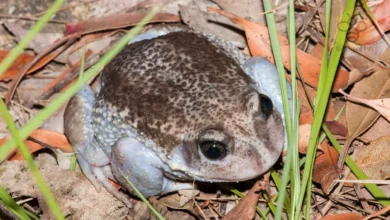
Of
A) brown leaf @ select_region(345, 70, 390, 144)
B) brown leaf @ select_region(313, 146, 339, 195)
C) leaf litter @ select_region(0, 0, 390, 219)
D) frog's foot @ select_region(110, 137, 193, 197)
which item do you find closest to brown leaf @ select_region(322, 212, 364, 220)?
leaf litter @ select_region(0, 0, 390, 219)

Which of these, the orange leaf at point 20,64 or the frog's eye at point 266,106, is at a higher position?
the orange leaf at point 20,64

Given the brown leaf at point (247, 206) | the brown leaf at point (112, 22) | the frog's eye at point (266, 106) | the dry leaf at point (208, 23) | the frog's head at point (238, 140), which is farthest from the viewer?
the brown leaf at point (112, 22)

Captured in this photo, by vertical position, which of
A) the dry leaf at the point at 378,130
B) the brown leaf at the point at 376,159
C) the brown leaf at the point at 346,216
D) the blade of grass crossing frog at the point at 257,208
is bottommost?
the brown leaf at the point at 346,216

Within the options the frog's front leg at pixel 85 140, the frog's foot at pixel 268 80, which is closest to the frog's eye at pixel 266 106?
the frog's foot at pixel 268 80

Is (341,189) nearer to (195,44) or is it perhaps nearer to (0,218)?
(195,44)

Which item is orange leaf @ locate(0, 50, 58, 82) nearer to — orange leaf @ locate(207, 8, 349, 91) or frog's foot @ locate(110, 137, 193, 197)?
frog's foot @ locate(110, 137, 193, 197)

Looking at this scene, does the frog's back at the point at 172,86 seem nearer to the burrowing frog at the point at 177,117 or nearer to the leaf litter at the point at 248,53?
the burrowing frog at the point at 177,117

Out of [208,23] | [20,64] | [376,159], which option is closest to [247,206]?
[376,159]
